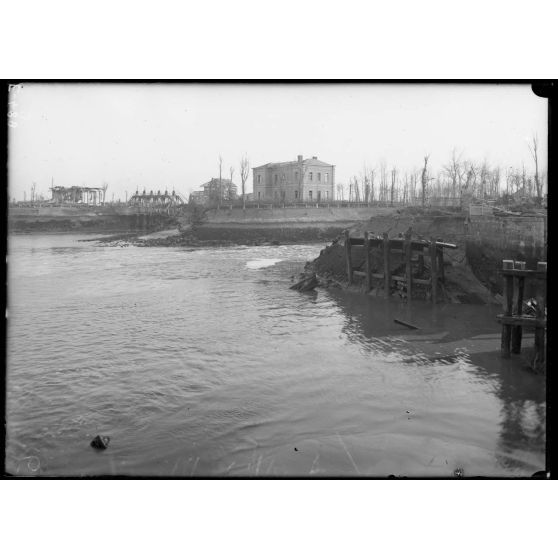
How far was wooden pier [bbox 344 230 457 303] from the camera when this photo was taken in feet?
47.9

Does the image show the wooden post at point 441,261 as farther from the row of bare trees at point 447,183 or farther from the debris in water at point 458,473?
the debris in water at point 458,473

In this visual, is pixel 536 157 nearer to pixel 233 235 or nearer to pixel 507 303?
pixel 507 303

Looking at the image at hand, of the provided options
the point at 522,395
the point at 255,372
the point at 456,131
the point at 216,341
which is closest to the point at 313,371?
the point at 255,372

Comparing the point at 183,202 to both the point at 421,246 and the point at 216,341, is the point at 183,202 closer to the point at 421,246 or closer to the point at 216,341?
the point at 216,341

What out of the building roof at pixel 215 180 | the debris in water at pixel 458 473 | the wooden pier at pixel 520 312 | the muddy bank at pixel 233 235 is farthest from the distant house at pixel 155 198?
the debris in water at pixel 458 473

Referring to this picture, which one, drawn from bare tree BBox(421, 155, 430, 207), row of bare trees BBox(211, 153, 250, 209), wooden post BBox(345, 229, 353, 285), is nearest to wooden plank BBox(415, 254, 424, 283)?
wooden post BBox(345, 229, 353, 285)

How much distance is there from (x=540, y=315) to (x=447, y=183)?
11.7 feet

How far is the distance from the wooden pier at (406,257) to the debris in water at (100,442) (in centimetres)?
A: 874

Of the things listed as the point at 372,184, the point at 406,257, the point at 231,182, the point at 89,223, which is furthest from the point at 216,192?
the point at 406,257

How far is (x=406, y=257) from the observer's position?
1497cm

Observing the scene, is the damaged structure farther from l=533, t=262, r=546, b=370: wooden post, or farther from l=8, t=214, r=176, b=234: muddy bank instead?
l=533, t=262, r=546, b=370: wooden post

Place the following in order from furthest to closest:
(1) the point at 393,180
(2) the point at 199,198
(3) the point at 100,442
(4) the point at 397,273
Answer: (4) the point at 397,273 → (2) the point at 199,198 → (1) the point at 393,180 → (3) the point at 100,442

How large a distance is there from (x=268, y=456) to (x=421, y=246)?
31.9 feet

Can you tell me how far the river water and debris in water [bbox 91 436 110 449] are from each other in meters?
A: 0.11
